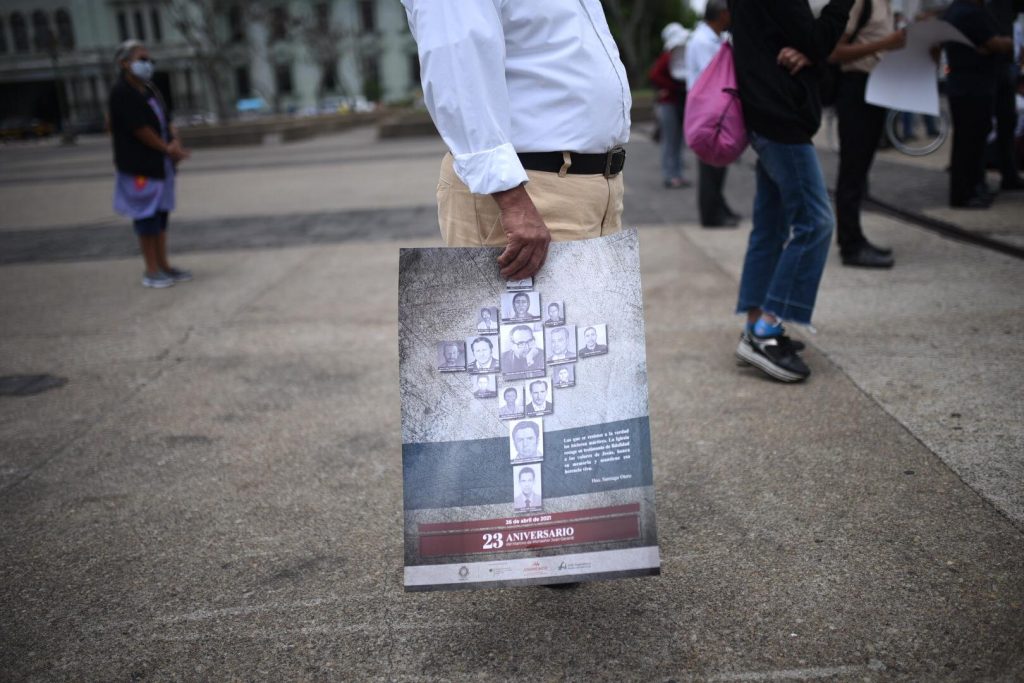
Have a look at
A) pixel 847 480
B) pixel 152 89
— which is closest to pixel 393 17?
pixel 152 89

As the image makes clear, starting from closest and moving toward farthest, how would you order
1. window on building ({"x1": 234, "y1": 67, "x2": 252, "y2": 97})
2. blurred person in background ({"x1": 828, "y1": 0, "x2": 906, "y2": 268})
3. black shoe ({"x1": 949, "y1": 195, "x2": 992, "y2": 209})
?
blurred person in background ({"x1": 828, "y1": 0, "x2": 906, "y2": 268}), black shoe ({"x1": 949, "y1": 195, "x2": 992, "y2": 209}), window on building ({"x1": 234, "y1": 67, "x2": 252, "y2": 97})

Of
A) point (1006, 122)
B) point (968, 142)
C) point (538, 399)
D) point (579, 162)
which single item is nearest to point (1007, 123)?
point (1006, 122)

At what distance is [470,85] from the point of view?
1868mm

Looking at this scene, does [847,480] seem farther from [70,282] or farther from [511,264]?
[70,282]

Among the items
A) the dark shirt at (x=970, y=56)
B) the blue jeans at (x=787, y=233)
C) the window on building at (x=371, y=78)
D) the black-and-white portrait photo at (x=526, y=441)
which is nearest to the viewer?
the black-and-white portrait photo at (x=526, y=441)

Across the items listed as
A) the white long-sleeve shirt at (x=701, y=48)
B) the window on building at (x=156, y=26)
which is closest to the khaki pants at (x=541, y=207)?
the white long-sleeve shirt at (x=701, y=48)

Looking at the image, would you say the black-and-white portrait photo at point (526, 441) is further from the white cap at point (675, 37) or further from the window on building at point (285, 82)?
the window on building at point (285, 82)

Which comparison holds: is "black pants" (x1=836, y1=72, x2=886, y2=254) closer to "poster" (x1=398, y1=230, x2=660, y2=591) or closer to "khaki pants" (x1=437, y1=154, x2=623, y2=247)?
"khaki pants" (x1=437, y1=154, x2=623, y2=247)

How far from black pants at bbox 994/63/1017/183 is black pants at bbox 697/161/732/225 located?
2788 millimetres

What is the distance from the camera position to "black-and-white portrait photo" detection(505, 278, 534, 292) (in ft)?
6.30

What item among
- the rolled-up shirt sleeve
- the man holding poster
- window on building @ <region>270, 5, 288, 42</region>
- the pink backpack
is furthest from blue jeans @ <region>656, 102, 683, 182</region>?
window on building @ <region>270, 5, 288, 42</region>

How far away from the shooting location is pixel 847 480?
288cm

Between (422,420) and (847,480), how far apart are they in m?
1.67

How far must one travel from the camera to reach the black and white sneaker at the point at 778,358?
12.5 ft
